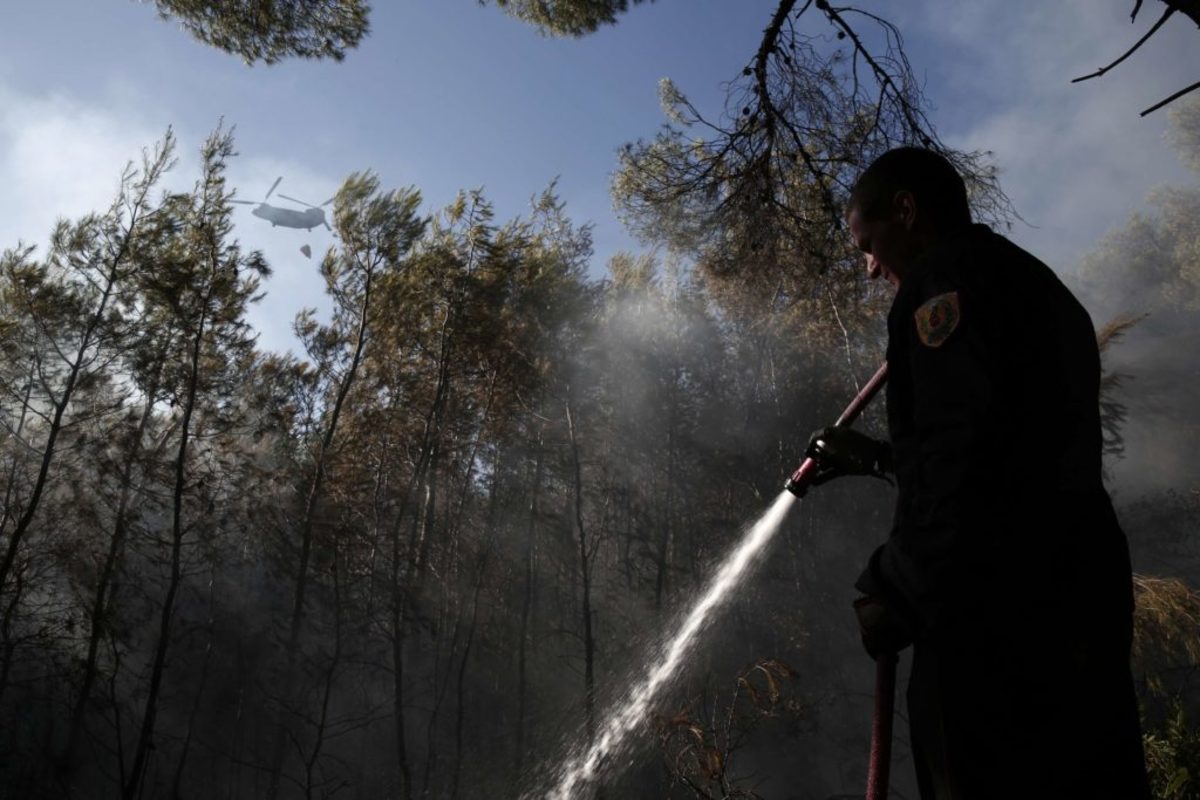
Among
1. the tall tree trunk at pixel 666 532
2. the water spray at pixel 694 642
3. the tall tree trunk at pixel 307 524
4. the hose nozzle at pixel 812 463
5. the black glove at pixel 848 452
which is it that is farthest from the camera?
the tall tree trunk at pixel 666 532

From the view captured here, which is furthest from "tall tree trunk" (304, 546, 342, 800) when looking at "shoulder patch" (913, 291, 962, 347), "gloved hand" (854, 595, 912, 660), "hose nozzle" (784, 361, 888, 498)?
"shoulder patch" (913, 291, 962, 347)

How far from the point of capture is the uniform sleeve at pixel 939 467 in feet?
3.85

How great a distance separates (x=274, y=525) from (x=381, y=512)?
92.2 inches

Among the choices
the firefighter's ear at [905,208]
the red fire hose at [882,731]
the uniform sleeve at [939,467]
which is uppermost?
the firefighter's ear at [905,208]

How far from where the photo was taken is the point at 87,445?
45.0 feet

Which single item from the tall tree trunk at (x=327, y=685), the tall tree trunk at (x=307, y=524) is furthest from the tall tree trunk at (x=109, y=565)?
the tall tree trunk at (x=327, y=685)

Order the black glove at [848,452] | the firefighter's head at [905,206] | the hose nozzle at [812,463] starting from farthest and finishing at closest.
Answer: the hose nozzle at [812,463] < the black glove at [848,452] < the firefighter's head at [905,206]

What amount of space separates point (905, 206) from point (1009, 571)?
0.87 metres

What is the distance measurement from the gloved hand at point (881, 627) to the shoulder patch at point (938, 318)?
0.48 m

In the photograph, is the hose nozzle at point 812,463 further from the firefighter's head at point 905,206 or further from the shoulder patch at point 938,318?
the shoulder patch at point 938,318

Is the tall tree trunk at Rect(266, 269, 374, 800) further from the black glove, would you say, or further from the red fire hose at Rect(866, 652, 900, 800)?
the red fire hose at Rect(866, 652, 900, 800)

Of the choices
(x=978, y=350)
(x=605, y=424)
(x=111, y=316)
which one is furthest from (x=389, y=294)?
(x=978, y=350)

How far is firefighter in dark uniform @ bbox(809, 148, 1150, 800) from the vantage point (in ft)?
3.83

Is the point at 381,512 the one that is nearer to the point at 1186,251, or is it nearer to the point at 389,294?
the point at 389,294
